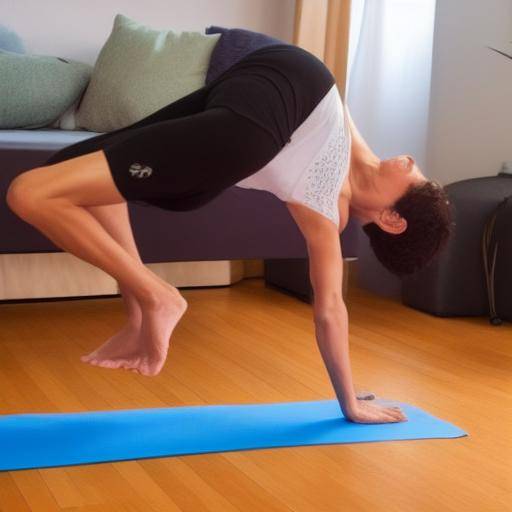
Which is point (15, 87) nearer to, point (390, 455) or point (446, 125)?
point (446, 125)

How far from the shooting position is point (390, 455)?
7.26 feet

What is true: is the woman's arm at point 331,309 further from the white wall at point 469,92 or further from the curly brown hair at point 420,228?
the white wall at point 469,92

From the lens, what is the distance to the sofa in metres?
3.22

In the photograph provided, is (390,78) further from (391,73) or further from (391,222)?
(391,222)

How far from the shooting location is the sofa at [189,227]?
3.22m

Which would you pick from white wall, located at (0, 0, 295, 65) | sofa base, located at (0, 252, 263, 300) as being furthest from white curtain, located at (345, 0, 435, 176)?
sofa base, located at (0, 252, 263, 300)

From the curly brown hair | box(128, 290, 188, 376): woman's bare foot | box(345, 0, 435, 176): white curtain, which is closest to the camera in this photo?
box(128, 290, 188, 376): woman's bare foot

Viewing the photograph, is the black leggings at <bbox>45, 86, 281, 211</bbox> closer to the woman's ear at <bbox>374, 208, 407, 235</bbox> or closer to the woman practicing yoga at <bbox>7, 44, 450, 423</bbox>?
the woman practicing yoga at <bbox>7, 44, 450, 423</bbox>

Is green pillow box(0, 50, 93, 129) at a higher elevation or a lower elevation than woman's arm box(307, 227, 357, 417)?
higher

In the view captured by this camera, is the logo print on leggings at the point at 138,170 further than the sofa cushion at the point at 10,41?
No

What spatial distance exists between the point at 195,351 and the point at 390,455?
112 centimetres

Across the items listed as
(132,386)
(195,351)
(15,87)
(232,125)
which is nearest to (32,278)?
(15,87)

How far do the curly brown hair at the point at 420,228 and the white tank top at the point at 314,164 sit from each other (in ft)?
0.66

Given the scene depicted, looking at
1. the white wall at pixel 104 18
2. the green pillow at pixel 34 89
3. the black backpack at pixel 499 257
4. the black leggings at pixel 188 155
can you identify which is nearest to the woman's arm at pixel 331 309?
the black leggings at pixel 188 155
